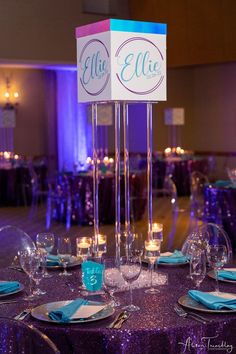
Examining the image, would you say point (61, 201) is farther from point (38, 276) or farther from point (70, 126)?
point (38, 276)

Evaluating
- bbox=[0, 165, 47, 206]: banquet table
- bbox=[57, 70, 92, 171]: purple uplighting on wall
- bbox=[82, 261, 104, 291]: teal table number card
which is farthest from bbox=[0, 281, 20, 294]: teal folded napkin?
bbox=[57, 70, 92, 171]: purple uplighting on wall

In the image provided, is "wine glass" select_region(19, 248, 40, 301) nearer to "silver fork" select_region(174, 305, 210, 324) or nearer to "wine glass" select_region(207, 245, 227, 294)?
"silver fork" select_region(174, 305, 210, 324)

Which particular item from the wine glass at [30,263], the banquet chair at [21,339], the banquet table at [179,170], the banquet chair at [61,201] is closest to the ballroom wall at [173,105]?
the banquet table at [179,170]

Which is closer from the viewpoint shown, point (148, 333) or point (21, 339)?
point (21, 339)

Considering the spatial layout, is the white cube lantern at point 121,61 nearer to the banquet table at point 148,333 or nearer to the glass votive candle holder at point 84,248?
the glass votive candle holder at point 84,248

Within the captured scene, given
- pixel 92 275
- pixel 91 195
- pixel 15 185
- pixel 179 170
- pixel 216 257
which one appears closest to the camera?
pixel 92 275

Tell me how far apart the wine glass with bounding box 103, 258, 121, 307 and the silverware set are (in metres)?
0.14

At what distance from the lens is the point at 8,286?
2.91 meters

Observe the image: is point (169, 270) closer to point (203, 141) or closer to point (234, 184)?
point (234, 184)

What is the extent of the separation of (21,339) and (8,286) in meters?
0.76

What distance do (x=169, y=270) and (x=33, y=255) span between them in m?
0.78

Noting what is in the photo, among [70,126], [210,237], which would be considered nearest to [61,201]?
[70,126]

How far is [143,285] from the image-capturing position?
300 cm

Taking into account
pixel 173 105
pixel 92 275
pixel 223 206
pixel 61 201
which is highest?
pixel 173 105
